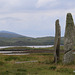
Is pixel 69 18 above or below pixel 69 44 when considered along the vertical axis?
above

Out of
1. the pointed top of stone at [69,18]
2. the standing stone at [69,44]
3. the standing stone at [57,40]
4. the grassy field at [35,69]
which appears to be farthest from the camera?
the standing stone at [57,40]

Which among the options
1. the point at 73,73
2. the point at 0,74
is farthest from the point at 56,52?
the point at 0,74

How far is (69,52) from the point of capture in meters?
28.9

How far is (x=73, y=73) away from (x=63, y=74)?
1268 mm

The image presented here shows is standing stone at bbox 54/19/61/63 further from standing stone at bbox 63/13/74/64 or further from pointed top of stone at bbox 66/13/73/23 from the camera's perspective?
pointed top of stone at bbox 66/13/73/23

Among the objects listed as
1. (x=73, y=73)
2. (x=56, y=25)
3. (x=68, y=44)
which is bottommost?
(x=73, y=73)

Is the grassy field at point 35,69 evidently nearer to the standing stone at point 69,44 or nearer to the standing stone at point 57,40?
the standing stone at point 69,44

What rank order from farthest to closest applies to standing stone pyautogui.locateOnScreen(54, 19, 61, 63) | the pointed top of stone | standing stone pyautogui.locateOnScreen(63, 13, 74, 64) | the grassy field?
standing stone pyautogui.locateOnScreen(54, 19, 61, 63) < the pointed top of stone < standing stone pyautogui.locateOnScreen(63, 13, 74, 64) < the grassy field

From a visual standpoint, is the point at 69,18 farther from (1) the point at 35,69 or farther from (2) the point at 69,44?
(1) the point at 35,69

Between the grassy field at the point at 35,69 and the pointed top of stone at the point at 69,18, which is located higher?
the pointed top of stone at the point at 69,18

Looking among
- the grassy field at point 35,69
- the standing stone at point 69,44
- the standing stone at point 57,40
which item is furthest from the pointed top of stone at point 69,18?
the grassy field at point 35,69

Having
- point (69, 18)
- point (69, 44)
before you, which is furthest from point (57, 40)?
point (69, 18)

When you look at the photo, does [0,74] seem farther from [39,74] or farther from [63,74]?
[63,74]

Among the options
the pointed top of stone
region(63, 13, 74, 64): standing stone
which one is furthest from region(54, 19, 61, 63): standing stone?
the pointed top of stone
